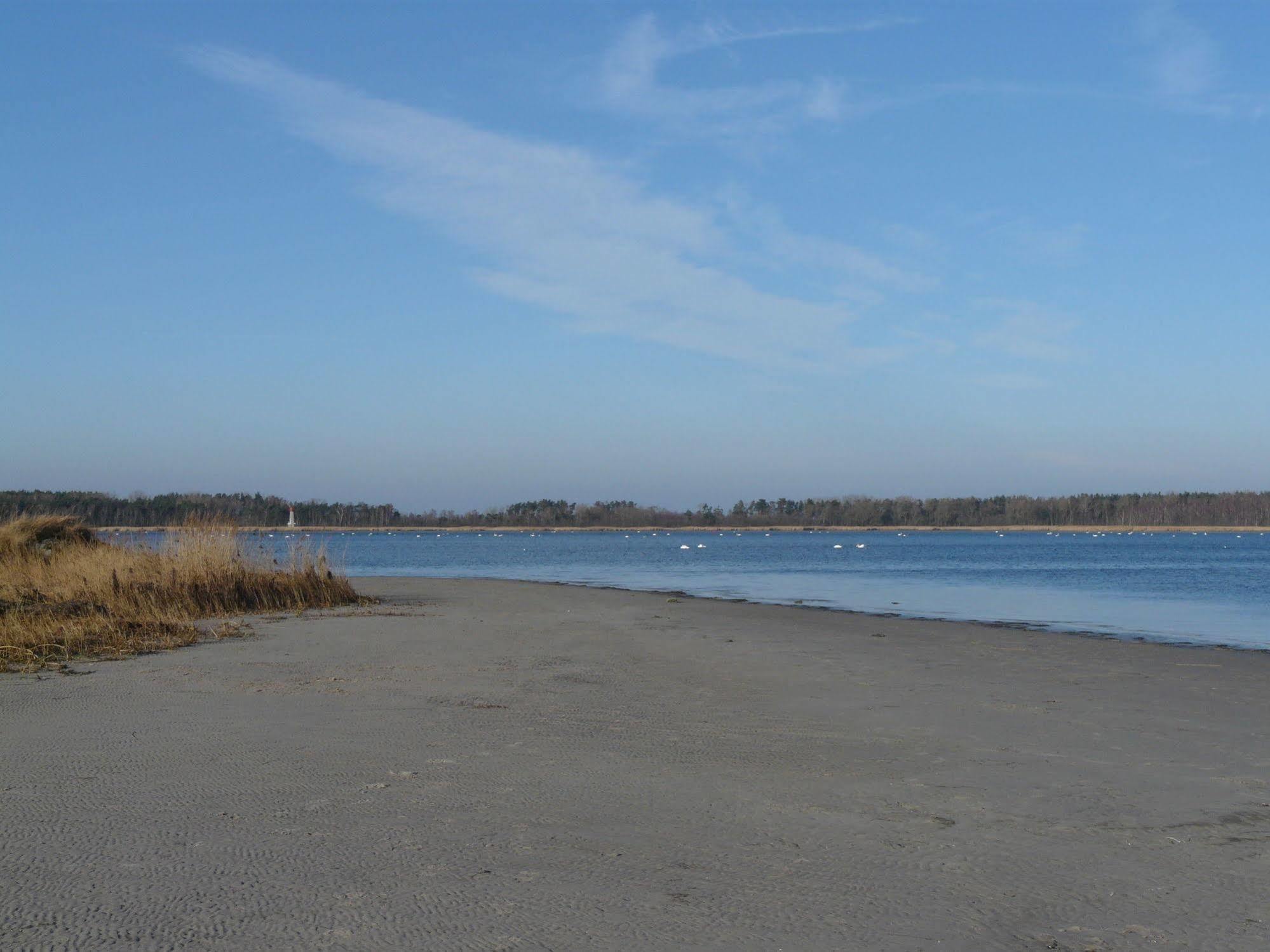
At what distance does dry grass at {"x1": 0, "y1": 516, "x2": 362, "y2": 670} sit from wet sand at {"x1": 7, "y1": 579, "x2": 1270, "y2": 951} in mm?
1655

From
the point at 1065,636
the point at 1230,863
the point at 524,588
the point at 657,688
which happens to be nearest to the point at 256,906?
the point at 1230,863

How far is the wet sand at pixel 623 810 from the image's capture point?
13.1 ft

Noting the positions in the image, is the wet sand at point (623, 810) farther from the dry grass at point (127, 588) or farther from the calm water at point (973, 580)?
the calm water at point (973, 580)

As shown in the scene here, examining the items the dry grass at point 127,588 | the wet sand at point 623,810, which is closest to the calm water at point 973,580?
the dry grass at point 127,588

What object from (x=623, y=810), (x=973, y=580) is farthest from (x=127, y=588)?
(x=973, y=580)

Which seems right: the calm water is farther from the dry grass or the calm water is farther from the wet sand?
the wet sand

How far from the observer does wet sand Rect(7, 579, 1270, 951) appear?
3.99 metres

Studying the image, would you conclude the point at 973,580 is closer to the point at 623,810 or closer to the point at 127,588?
the point at 127,588

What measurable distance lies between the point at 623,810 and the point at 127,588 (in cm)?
1406

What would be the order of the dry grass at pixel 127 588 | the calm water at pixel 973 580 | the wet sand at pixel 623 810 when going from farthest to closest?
the calm water at pixel 973 580 < the dry grass at pixel 127 588 < the wet sand at pixel 623 810

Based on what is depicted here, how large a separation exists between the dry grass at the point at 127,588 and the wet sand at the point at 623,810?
1655mm

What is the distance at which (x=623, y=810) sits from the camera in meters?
5.65

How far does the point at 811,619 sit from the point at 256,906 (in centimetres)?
1716

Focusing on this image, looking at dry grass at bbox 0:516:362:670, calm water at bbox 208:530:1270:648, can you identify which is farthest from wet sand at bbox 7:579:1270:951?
calm water at bbox 208:530:1270:648
